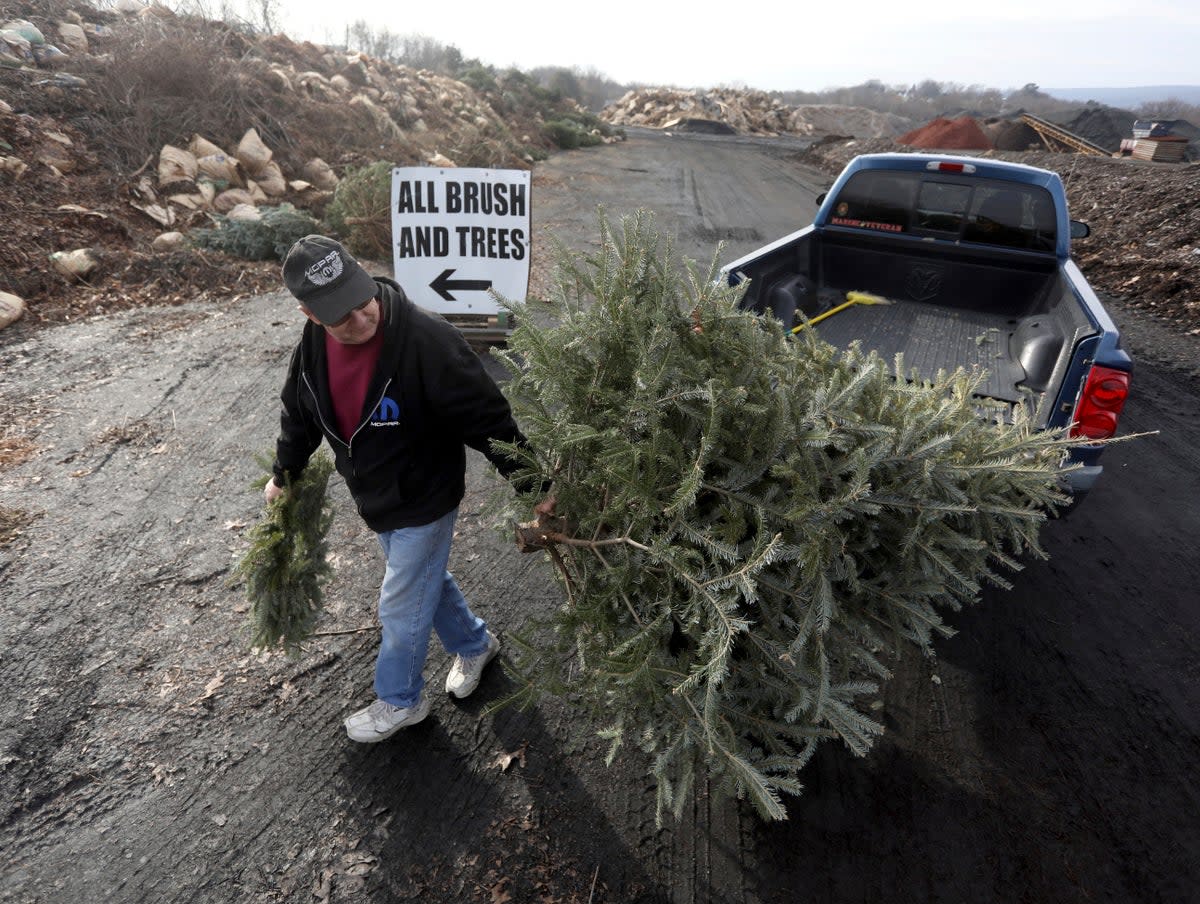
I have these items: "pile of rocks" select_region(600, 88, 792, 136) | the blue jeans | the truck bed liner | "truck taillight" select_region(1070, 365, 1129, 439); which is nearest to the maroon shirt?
the blue jeans

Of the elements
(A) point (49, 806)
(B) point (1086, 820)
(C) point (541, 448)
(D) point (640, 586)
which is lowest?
(A) point (49, 806)

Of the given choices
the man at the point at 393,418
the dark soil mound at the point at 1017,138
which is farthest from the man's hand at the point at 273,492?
the dark soil mound at the point at 1017,138

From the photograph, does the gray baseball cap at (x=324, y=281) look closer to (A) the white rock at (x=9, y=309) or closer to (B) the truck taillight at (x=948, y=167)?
(B) the truck taillight at (x=948, y=167)

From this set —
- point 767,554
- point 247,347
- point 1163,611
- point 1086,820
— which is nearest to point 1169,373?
point 1163,611

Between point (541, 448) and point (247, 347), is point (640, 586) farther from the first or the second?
point (247, 347)

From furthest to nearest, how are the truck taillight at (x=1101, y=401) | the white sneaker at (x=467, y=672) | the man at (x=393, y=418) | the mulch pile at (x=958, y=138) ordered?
the mulch pile at (x=958, y=138) < the truck taillight at (x=1101, y=401) < the white sneaker at (x=467, y=672) < the man at (x=393, y=418)

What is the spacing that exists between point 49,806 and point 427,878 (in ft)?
5.64

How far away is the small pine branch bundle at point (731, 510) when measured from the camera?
2125 millimetres

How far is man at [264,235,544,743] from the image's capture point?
2467mm

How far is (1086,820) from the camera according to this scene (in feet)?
9.27

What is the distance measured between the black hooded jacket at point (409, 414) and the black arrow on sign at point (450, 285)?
4.15 meters

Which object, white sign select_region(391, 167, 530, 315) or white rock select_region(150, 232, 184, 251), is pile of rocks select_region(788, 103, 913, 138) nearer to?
white rock select_region(150, 232, 184, 251)

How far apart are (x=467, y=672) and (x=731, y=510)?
1898 mm

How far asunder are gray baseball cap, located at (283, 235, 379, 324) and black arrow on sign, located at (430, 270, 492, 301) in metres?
4.46
